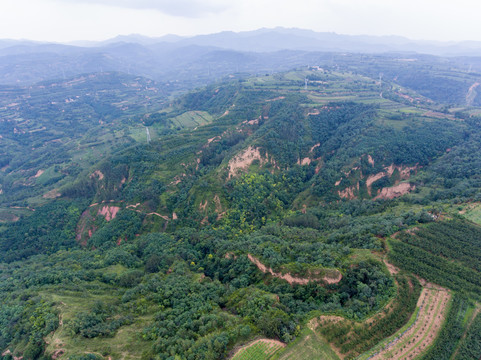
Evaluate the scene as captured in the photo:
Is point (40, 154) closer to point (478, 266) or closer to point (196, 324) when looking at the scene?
point (196, 324)

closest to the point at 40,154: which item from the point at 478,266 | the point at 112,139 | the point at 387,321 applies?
the point at 112,139

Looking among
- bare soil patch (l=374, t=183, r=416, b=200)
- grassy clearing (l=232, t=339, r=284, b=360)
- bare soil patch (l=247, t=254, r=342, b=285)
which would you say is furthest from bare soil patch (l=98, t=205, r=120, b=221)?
bare soil patch (l=374, t=183, r=416, b=200)

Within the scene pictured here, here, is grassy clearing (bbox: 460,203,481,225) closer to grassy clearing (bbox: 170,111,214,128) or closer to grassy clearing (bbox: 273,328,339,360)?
grassy clearing (bbox: 273,328,339,360)

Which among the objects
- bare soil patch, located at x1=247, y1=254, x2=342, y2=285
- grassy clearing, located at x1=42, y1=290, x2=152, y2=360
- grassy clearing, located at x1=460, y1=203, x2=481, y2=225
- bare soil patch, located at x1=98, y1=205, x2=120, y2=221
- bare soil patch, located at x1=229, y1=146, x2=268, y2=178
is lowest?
bare soil patch, located at x1=98, y1=205, x2=120, y2=221

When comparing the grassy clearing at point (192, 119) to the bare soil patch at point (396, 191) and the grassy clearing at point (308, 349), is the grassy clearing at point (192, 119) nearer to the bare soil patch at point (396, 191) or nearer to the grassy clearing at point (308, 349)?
the bare soil patch at point (396, 191)

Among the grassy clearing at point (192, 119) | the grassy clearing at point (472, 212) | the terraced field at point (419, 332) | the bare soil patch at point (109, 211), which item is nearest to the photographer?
the terraced field at point (419, 332)

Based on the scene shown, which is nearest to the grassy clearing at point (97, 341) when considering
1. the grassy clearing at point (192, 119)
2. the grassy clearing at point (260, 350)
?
the grassy clearing at point (260, 350)
